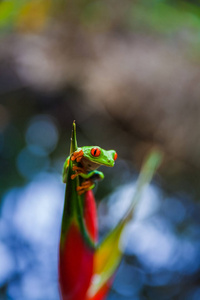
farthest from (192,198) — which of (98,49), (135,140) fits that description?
(98,49)

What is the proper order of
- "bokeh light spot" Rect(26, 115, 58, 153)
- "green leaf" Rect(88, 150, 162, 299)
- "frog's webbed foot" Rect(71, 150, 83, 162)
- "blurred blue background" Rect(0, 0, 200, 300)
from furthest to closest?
"bokeh light spot" Rect(26, 115, 58, 153) → "blurred blue background" Rect(0, 0, 200, 300) → "green leaf" Rect(88, 150, 162, 299) → "frog's webbed foot" Rect(71, 150, 83, 162)

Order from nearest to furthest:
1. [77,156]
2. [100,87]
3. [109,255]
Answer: [77,156], [109,255], [100,87]

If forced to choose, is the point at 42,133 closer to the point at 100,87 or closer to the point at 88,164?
the point at 100,87

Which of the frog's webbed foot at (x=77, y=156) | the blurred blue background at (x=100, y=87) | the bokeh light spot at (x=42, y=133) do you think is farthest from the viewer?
the bokeh light spot at (x=42, y=133)

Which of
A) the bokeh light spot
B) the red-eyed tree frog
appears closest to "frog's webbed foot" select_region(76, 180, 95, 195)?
the red-eyed tree frog

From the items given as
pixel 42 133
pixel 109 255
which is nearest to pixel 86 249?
pixel 109 255

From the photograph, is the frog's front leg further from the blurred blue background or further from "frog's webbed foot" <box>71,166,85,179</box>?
the blurred blue background

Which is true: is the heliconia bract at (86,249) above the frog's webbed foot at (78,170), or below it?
below

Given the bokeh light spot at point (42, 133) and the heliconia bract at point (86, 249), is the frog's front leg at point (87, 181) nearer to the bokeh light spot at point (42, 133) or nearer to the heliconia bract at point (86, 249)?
the heliconia bract at point (86, 249)

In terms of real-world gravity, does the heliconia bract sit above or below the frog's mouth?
below

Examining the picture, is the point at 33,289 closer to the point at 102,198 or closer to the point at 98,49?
the point at 102,198

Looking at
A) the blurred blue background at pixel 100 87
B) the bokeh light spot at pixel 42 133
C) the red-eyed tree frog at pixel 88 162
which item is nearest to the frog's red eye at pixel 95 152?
the red-eyed tree frog at pixel 88 162
